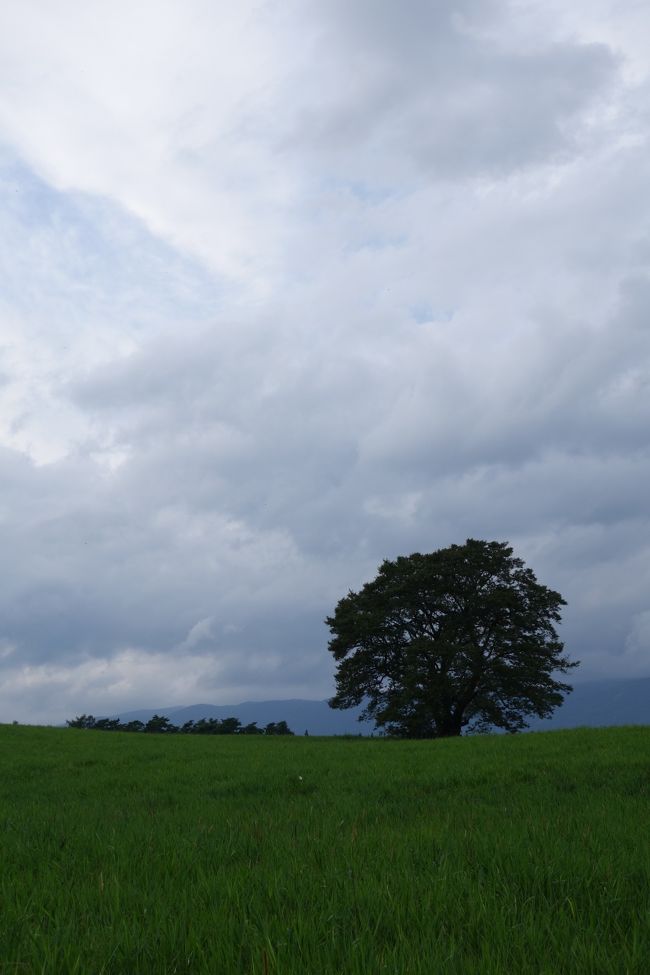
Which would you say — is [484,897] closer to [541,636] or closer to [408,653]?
[408,653]

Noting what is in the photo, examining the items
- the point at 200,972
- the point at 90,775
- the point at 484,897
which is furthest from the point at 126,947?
the point at 90,775

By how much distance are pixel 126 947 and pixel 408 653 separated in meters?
41.8

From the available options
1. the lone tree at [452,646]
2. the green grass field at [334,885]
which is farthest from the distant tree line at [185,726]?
the green grass field at [334,885]

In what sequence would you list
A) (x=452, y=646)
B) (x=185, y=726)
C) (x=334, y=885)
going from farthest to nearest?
(x=185, y=726), (x=452, y=646), (x=334, y=885)

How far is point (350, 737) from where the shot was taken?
4312 cm

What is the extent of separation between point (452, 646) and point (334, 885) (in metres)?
39.3

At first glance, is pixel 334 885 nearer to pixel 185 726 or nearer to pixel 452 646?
pixel 452 646

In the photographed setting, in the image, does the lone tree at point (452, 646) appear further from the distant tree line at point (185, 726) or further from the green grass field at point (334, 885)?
the green grass field at point (334, 885)

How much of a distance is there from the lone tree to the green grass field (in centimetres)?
3311

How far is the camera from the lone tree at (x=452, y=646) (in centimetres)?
4347

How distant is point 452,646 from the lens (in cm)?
4247

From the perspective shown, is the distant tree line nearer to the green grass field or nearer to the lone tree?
the lone tree

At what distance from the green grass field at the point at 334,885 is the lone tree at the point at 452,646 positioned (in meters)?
33.1

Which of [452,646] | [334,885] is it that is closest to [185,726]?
[452,646]
